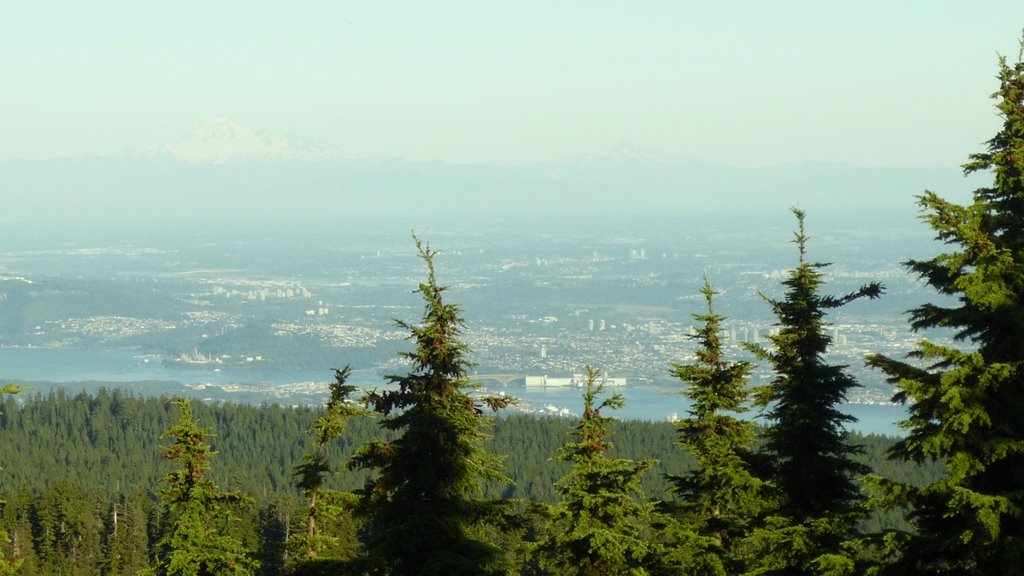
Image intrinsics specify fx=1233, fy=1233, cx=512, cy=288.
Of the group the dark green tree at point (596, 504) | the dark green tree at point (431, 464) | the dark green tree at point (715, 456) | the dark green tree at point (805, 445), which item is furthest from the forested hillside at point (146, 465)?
the dark green tree at point (805, 445)

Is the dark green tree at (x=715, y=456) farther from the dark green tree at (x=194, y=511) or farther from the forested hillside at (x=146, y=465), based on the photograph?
the forested hillside at (x=146, y=465)

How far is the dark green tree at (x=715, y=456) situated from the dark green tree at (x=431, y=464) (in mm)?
4285

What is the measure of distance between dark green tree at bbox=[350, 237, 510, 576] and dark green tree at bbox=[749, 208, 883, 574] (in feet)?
13.1

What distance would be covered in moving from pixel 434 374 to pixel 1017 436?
7.62 m

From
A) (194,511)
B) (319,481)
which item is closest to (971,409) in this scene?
(319,481)


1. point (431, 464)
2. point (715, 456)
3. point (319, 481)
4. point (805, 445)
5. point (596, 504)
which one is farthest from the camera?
point (715, 456)

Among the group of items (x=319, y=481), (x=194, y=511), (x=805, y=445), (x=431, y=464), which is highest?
(x=431, y=464)

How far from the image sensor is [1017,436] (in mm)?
12359

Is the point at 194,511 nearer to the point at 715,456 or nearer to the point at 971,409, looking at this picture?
the point at 715,456

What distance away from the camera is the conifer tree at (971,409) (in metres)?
12.0

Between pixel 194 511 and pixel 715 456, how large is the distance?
8.47 meters

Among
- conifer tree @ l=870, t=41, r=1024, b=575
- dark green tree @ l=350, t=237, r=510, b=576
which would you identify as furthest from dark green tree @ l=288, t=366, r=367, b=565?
conifer tree @ l=870, t=41, r=1024, b=575

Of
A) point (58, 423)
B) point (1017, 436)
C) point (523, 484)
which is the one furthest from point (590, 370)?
point (58, 423)

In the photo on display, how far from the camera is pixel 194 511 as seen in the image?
19734 millimetres
